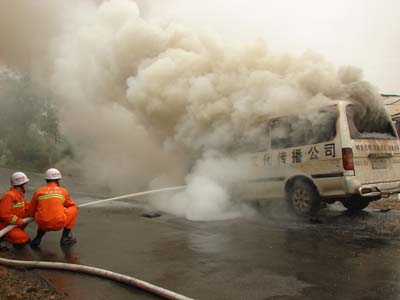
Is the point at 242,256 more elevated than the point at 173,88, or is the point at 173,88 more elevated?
the point at 173,88

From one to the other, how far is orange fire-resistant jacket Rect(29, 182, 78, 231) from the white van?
13.2ft

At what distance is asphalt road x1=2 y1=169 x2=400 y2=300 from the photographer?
3.52 m

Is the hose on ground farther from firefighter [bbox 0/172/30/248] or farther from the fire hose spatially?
firefighter [bbox 0/172/30/248]

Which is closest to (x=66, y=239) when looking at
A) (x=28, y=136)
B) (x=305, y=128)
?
(x=305, y=128)

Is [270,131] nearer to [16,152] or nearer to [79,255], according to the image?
[79,255]

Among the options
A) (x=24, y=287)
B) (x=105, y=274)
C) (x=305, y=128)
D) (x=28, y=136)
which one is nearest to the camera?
(x=24, y=287)

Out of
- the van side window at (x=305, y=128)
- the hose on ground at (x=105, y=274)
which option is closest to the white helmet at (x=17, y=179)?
the hose on ground at (x=105, y=274)

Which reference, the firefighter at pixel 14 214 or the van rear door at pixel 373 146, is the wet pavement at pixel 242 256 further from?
the van rear door at pixel 373 146

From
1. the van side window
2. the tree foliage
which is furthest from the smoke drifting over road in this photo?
the tree foliage

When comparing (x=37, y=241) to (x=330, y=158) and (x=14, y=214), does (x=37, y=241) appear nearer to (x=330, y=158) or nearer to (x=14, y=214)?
(x=14, y=214)

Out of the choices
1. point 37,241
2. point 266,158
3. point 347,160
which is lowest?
point 37,241

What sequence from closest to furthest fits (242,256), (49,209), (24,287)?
1. (24,287)
2. (242,256)
3. (49,209)

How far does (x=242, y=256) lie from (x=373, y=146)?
359cm

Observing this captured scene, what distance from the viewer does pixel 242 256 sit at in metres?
4.64
